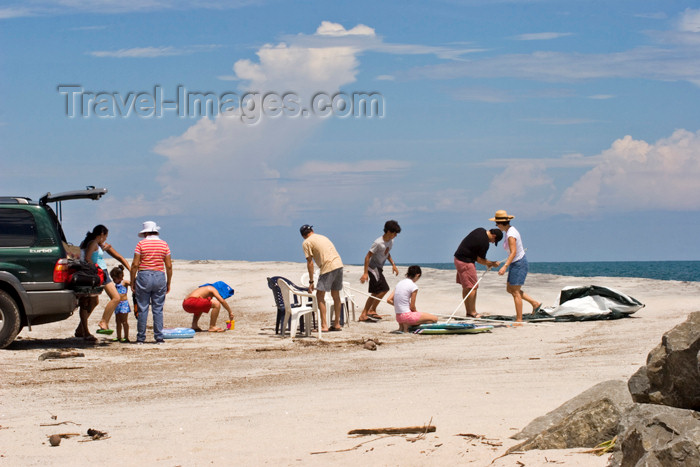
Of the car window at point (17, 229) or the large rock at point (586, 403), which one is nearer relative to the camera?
the large rock at point (586, 403)

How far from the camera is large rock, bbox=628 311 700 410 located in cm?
414

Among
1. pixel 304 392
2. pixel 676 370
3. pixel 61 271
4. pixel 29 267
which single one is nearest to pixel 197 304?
pixel 61 271

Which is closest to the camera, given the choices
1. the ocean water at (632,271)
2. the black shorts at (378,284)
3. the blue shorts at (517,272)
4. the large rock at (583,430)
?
the large rock at (583,430)

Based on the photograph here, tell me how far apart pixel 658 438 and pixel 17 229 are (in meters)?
10.3

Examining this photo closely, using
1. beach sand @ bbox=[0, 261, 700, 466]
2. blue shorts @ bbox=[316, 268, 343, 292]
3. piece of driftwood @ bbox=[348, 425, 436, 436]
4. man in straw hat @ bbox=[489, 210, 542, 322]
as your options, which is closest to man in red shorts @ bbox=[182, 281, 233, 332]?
beach sand @ bbox=[0, 261, 700, 466]

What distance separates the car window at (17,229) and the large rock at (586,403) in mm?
8820

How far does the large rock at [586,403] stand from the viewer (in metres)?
4.98

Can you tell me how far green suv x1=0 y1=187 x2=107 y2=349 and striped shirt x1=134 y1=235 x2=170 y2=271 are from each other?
1.33 meters

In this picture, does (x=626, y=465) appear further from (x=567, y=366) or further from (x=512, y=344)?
(x=512, y=344)

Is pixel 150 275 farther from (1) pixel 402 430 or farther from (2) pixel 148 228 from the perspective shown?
(1) pixel 402 430

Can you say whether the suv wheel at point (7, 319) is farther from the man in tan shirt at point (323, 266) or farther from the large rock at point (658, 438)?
the large rock at point (658, 438)

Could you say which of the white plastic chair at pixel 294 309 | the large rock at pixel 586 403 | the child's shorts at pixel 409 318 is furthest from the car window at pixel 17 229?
the large rock at pixel 586 403

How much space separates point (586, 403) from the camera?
16.4 ft

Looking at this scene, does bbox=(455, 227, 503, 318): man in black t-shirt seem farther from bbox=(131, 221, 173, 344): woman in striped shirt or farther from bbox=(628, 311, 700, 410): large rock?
bbox=(628, 311, 700, 410): large rock
